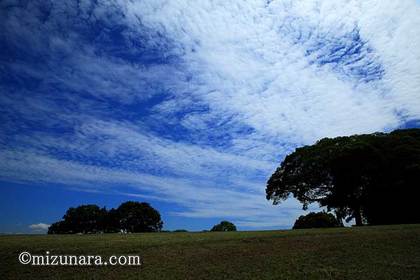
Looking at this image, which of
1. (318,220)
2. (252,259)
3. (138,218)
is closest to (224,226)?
(138,218)

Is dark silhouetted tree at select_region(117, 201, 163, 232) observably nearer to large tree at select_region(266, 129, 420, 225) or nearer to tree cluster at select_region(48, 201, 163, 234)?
tree cluster at select_region(48, 201, 163, 234)

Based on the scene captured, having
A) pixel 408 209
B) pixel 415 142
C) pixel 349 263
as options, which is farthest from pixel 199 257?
pixel 415 142

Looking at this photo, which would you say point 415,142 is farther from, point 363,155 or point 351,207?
point 351,207

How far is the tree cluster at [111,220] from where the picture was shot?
266 feet

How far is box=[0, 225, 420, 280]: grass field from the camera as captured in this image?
12.5m

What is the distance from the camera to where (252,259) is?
49.2ft

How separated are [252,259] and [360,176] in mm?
37105

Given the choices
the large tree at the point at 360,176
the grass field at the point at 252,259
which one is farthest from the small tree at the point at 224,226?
the grass field at the point at 252,259

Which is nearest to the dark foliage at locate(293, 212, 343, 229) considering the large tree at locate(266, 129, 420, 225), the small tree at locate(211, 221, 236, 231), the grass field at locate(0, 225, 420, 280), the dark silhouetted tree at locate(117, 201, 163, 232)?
the large tree at locate(266, 129, 420, 225)

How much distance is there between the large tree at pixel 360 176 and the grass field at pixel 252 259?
84.0 feet

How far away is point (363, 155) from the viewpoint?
4556 cm

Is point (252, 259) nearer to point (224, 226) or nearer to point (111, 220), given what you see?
point (111, 220)

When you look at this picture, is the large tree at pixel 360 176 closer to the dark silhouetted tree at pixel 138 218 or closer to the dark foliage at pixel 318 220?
the dark foliage at pixel 318 220

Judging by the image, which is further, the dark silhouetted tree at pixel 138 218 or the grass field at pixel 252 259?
the dark silhouetted tree at pixel 138 218
